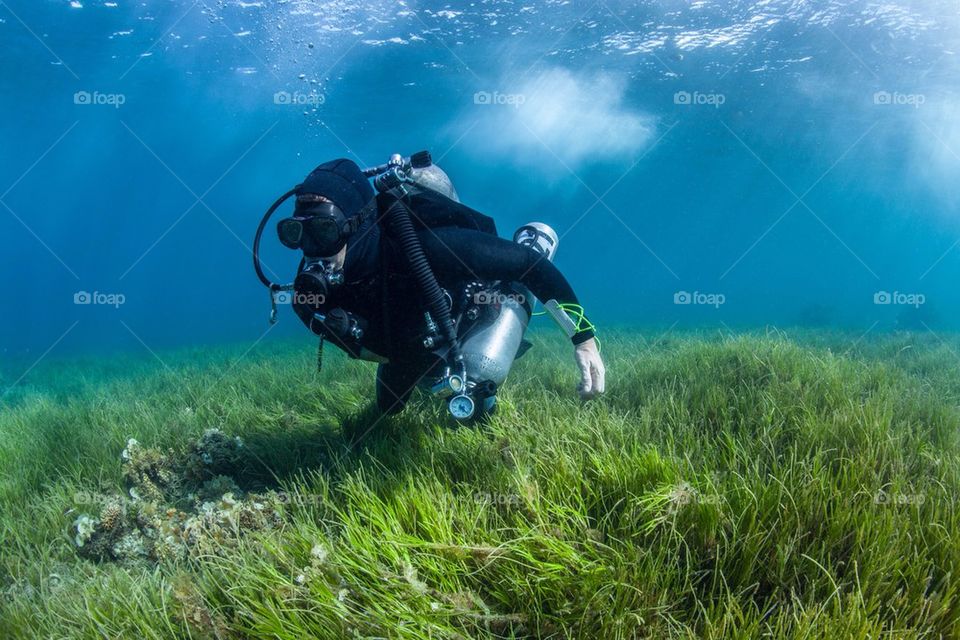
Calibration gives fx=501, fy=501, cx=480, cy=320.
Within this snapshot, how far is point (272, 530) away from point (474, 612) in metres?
1.37

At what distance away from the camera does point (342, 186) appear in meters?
3.10

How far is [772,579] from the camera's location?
1744 millimetres

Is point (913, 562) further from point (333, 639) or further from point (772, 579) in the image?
point (333, 639)

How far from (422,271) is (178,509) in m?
2.26

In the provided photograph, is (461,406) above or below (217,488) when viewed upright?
above

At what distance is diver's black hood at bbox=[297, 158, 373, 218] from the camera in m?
3.00
